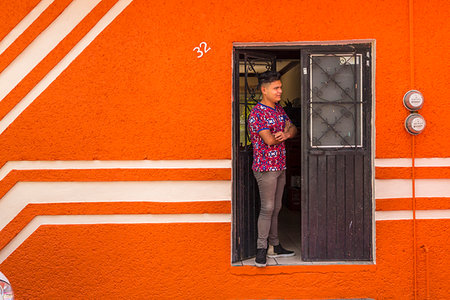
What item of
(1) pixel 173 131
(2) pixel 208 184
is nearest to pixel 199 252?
(2) pixel 208 184

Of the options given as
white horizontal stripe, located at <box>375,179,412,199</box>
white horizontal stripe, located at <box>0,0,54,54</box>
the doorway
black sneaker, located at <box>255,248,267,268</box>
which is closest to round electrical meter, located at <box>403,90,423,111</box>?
the doorway

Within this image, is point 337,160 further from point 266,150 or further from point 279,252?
point 279,252

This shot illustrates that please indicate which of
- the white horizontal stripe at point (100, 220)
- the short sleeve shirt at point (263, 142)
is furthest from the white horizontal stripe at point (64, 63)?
the short sleeve shirt at point (263, 142)

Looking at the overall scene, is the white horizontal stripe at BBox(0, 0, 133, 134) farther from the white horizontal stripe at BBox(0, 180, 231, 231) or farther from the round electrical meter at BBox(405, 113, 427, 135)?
the round electrical meter at BBox(405, 113, 427, 135)

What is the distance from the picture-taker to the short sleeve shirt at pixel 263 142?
403cm

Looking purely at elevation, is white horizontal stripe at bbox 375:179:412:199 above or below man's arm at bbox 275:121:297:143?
below

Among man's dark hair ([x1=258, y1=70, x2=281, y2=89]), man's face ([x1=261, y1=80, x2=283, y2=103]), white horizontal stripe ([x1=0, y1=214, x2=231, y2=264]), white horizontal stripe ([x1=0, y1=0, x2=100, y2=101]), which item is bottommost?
white horizontal stripe ([x1=0, y1=214, x2=231, y2=264])

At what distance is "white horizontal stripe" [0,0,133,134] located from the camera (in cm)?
399

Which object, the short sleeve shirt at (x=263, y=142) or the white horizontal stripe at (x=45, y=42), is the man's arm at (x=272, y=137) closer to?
the short sleeve shirt at (x=263, y=142)

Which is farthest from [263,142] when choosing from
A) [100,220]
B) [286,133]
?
[100,220]

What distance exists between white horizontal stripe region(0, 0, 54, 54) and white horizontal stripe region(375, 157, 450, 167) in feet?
12.9

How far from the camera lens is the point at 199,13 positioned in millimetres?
4039

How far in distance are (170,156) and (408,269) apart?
2.86 meters

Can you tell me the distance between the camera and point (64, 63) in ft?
13.1
